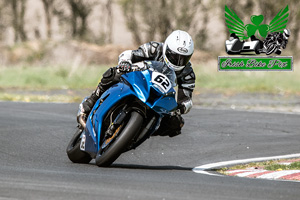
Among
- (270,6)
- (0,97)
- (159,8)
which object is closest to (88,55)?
(159,8)

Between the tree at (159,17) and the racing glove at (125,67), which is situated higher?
the racing glove at (125,67)

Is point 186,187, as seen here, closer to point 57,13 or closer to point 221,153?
point 221,153

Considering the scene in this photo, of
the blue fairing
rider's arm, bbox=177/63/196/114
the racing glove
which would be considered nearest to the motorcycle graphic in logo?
rider's arm, bbox=177/63/196/114

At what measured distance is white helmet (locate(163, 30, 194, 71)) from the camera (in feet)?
26.8

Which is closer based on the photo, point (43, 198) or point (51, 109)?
point (43, 198)

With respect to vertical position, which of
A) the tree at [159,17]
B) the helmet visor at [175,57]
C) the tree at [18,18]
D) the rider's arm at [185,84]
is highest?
the helmet visor at [175,57]

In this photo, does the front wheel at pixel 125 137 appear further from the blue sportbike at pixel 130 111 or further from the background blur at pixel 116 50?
the background blur at pixel 116 50

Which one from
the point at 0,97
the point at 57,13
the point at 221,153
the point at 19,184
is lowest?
the point at 57,13

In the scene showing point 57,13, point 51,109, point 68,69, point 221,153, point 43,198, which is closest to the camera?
point 43,198

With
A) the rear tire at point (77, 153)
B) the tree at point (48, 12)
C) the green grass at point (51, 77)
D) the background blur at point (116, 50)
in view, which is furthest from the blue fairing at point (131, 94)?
the tree at point (48, 12)

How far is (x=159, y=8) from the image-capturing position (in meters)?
36.9

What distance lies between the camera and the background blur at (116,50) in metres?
25.4

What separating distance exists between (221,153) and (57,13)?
122 ft

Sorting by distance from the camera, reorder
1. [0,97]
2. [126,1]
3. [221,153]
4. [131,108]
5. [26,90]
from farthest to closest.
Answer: [126,1] < [26,90] < [0,97] < [221,153] < [131,108]
